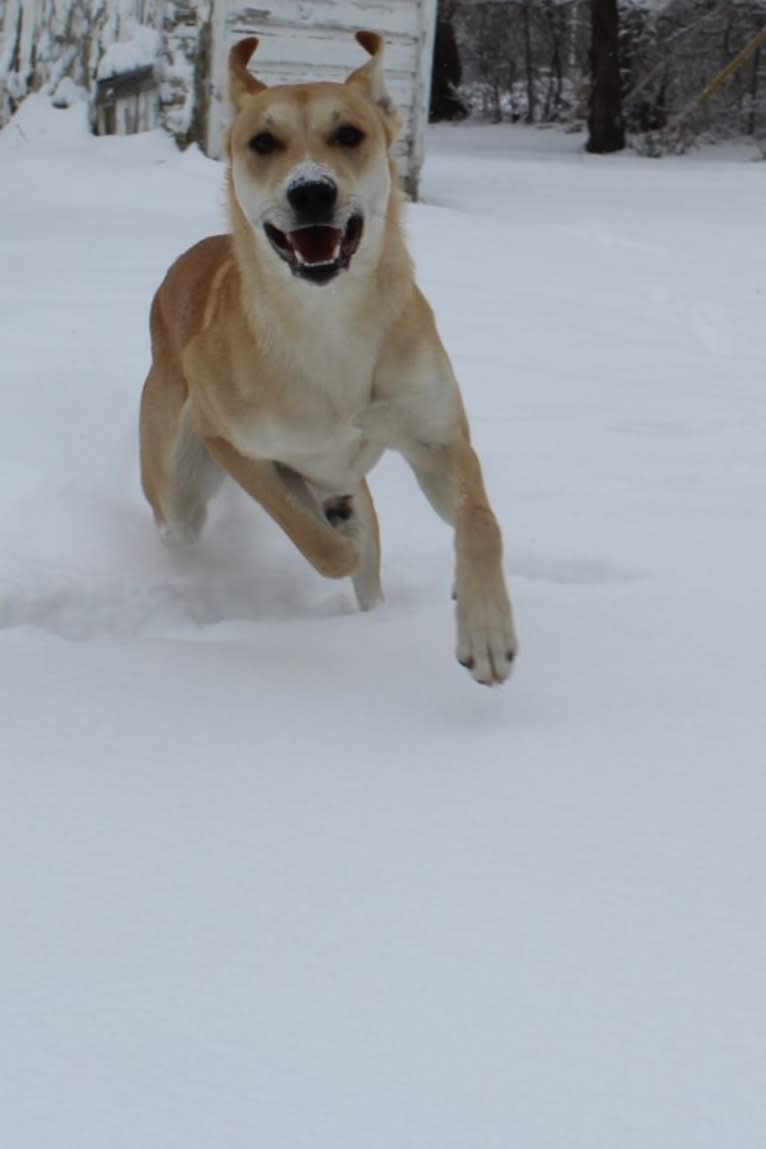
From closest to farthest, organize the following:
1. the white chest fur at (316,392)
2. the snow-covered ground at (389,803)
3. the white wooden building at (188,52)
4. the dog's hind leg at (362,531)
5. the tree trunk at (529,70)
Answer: the snow-covered ground at (389,803)
the white chest fur at (316,392)
the dog's hind leg at (362,531)
the white wooden building at (188,52)
the tree trunk at (529,70)

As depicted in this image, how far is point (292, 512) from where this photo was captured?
4.04m

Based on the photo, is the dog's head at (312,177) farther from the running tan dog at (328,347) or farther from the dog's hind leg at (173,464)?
the dog's hind leg at (173,464)

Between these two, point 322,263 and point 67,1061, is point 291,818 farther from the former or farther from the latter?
point 322,263

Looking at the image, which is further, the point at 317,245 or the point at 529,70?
the point at 529,70

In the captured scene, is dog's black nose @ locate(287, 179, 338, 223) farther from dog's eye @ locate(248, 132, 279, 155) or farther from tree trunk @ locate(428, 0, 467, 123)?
tree trunk @ locate(428, 0, 467, 123)

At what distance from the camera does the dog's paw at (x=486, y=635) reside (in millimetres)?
3277

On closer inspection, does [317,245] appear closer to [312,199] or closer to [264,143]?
[312,199]

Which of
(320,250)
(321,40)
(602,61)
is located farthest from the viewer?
(602,61)

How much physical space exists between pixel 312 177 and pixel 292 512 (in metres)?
0.94

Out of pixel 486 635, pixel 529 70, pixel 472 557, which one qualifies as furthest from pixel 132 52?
pixel 529 70

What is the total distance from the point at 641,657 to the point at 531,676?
0.26 m

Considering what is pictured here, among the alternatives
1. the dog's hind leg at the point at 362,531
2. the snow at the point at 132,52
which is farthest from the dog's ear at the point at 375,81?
the snow at the point at 132,52

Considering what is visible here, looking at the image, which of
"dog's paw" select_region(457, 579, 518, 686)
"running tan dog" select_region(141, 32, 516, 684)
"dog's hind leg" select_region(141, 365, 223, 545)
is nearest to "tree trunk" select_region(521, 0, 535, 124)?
"dog's hind leg" select_region(141, 365, 223, 545)

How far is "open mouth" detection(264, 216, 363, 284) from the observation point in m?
3.49
